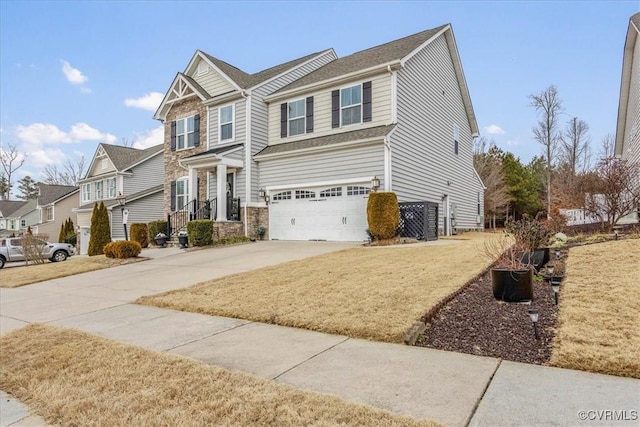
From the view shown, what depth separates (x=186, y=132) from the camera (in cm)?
1945

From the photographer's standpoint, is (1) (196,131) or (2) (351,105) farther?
(1) (196,131)

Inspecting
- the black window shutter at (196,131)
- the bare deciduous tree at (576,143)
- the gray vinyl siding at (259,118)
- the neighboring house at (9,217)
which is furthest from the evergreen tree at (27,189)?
the bare deciduous tree at (576,143)

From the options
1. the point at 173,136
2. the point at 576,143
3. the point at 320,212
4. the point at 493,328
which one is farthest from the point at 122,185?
the point at 576,143

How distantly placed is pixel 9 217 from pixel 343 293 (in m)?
62.8

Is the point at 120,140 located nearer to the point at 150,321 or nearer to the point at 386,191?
the point at 386,191

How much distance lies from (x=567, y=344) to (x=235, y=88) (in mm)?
16493

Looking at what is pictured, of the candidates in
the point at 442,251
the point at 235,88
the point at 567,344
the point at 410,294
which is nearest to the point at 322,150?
the point at 235,88

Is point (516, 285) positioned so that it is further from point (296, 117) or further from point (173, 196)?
point (173, 196)

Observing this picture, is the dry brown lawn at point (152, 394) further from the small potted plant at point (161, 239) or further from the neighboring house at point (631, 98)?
the neighboring house at point (631, 98)

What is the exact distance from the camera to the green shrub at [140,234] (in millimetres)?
18047

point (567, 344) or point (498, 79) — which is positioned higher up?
point (498, 79)

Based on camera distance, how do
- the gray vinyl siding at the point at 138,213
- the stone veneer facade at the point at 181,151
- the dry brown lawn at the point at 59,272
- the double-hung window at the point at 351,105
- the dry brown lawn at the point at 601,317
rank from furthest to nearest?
the gray vinyl siding at the point at 138,213
the stone veneer facade at the point at 181,151
the double-hung window at the point at 351,105
the dry brown lawn at the point at 59,272
the dry brown lawn at the point at 601,317

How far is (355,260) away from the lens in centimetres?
907

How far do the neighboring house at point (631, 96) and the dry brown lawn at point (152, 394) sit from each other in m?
18.0
